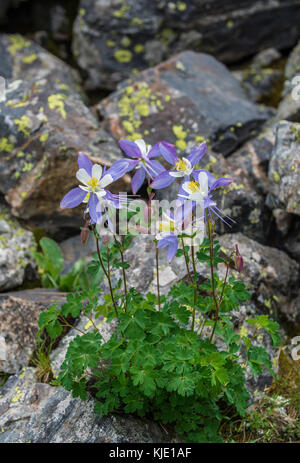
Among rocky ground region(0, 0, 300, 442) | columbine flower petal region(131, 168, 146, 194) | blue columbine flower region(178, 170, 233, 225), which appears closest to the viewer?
blue columbine flower region(178, 170, 233, 225)

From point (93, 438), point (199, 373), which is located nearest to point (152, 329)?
point (199, 373)

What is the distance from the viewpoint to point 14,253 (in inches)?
124

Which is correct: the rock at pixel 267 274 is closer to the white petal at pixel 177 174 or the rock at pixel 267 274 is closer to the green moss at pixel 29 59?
the white petal at pixel 177 174

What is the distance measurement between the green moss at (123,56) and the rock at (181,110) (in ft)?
1.51

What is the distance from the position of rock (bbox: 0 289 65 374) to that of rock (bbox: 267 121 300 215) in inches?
64.4

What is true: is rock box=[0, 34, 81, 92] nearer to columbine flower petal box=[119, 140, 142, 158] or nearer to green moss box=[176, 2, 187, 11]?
green moss box=[176, 2, 187, 11]

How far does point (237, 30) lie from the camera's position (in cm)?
429

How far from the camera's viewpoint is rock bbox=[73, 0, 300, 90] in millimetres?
4043

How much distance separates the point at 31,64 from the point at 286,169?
2572 millimetres

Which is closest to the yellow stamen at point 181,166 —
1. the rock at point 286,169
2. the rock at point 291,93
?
the rock at point 286,169

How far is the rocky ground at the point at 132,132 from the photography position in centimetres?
261

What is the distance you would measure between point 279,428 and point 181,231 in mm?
1360

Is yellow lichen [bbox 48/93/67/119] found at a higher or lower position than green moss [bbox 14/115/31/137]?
higher

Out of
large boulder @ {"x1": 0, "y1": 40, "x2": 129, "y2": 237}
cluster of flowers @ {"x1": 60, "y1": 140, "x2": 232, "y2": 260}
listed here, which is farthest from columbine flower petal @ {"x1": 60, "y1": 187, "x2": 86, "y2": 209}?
large boulder @ {"x1": 0, "y1": 40, "x2": 129, "y2": 237}
